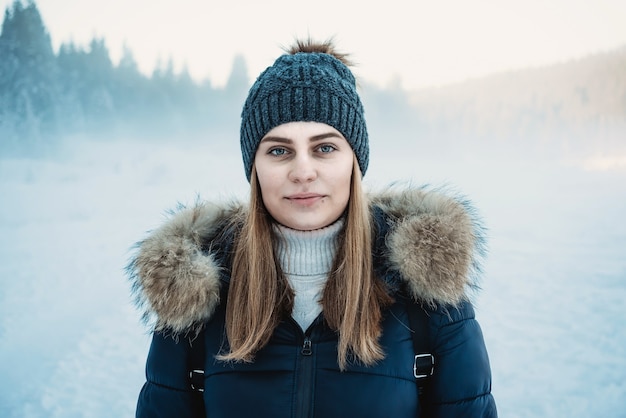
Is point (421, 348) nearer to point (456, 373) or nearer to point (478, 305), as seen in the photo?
point (456, 373)

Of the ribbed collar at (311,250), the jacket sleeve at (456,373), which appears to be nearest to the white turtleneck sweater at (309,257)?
the ribbed collar at (311,250)

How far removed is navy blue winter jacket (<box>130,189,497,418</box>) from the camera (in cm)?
103

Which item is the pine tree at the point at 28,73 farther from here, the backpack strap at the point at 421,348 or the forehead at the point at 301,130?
the backpack strap at the point at 421,348

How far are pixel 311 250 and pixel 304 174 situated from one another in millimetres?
260

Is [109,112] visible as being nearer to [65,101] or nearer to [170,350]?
[65,101]

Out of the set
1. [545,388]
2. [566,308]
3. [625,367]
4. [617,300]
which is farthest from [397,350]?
[617,300]

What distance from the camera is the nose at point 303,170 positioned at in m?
1.09

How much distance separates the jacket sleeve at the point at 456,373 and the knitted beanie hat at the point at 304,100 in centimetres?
59

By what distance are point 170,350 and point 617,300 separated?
13.3ft

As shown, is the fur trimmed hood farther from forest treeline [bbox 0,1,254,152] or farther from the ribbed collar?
forest treeline [bbox 0,1,254,152]

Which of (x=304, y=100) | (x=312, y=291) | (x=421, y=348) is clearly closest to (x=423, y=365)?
(x=421, y=348)

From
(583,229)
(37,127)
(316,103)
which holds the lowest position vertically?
(583,229)

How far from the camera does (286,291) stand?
115 cm

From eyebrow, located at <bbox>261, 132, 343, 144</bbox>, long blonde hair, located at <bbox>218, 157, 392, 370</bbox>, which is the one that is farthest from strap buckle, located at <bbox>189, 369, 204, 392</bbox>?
eyebrow, located at <bbox>261, 132, 343, 144</bbox>
